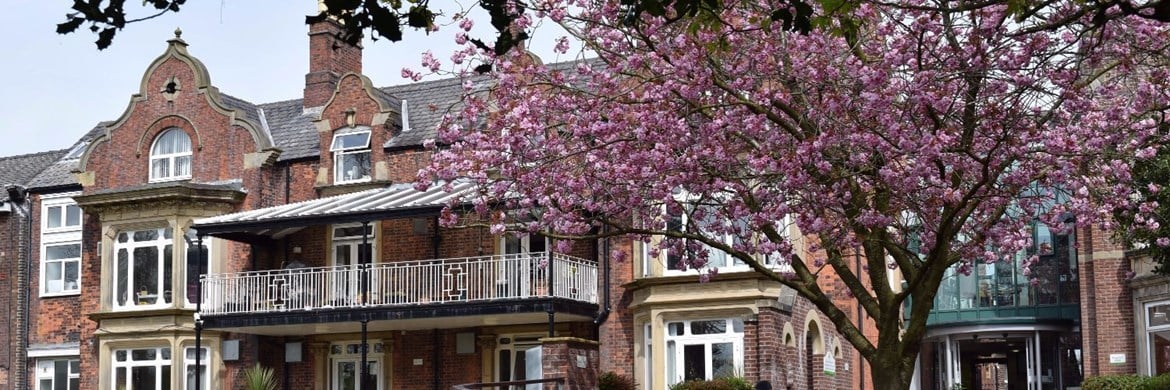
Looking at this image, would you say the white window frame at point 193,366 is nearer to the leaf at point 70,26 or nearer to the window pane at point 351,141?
the window pane at point 351,141

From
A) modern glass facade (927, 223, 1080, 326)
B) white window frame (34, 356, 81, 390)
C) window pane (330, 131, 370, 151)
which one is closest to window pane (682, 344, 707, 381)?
modern glass facade (927, 223, 1080, 326)

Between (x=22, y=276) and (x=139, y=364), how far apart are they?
4266 mm

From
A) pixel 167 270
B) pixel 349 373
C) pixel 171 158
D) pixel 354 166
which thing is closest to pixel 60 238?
pixel 171 158

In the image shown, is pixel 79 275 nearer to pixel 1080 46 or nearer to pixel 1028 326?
pixel 1028 326

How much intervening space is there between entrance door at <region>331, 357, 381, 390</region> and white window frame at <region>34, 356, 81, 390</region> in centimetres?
571

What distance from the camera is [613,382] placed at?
2594 centimetres

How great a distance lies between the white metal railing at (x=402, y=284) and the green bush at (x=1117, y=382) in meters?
8.07

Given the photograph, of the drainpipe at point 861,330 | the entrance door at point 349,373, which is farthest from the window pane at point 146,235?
the drainpipe at point 861,330

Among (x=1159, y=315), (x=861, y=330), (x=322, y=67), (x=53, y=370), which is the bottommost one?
(x=53, y=370)

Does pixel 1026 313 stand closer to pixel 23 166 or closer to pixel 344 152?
pixel 344 152

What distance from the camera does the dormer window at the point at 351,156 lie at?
29.3 meters

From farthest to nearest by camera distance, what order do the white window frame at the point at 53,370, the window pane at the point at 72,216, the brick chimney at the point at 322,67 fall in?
the window pane at the point at 72,216
the white window frame at the point at 53,370
the brick chimney at the point at 322,67

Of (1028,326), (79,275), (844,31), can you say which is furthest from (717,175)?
(79,275)

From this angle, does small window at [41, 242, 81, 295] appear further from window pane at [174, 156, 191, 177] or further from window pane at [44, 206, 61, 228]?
window pane at [174, 156, 191, 177]
